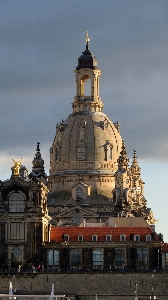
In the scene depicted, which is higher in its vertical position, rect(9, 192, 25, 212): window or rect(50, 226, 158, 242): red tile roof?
rect(9, 192, 25, 212): window

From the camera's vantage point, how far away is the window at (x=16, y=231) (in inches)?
7416

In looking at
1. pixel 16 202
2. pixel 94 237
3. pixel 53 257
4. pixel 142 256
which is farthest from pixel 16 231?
pixel 142 256

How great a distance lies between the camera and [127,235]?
189500 mm

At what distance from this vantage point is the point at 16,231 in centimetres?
18862

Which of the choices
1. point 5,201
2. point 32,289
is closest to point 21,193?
point 5,201

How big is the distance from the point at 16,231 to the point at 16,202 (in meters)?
3.78

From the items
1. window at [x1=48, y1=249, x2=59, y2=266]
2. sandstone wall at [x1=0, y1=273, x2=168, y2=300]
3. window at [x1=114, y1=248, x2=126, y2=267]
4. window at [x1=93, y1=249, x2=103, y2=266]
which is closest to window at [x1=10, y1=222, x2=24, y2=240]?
window at [x1=48, y1=249, x2=59, y2=266]

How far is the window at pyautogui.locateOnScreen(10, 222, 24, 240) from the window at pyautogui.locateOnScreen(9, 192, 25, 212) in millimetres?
1843

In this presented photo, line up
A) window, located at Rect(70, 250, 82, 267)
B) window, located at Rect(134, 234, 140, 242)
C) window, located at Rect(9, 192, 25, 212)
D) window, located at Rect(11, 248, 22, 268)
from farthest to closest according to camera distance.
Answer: window, located at Rect(9, 192, 25, 212) → window, located at Rect(134, 234, 140, 242) → window, located at Rect(11, 248, 22, 268) → window, located at Rect(70, 250, 82, 267)

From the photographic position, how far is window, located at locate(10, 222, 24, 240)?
188m

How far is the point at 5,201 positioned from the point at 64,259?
10625 mm

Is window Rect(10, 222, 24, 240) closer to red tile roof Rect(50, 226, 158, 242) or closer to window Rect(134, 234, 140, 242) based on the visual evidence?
red tile roof Rect(50, 226, 158, 242)

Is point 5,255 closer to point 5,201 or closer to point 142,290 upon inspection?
point 5,201

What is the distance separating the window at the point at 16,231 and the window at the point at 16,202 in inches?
72.6
